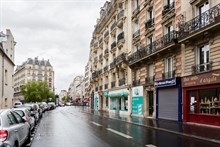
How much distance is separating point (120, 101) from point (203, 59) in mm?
19313

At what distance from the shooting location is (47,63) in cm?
13875

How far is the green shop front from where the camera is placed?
32406 mm

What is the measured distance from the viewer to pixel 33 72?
423 ft

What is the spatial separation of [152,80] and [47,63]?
4707 inches

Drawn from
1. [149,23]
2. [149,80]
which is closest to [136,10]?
[149,23]

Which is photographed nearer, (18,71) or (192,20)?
(192,20)

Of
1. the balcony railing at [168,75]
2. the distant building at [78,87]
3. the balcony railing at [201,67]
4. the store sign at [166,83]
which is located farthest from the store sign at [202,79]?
the distant building at [78,87]

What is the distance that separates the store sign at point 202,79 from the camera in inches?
622

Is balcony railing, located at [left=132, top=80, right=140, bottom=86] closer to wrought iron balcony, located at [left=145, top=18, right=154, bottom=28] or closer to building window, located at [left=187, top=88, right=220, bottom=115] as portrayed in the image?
wrought iron balcony, located at [left=145, top=18, right=154, bottom=28]

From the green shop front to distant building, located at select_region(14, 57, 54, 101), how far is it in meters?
91.6

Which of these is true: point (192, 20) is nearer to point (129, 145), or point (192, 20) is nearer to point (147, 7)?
point (147, 7)

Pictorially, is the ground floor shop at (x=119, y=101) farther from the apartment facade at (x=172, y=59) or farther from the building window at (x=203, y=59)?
the building window at (x=203, y=59)

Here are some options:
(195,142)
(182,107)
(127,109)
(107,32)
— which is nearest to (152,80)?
(182,107)

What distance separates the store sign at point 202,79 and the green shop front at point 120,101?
13.2 meters
